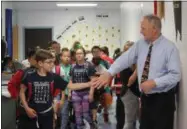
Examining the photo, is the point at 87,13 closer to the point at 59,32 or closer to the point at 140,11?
the point at 59,32

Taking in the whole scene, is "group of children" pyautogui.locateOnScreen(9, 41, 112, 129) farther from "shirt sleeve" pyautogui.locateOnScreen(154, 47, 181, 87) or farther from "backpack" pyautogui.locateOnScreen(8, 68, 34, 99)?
"shirt sleeve" pyautogui.locateOnScreen(154, 47, 181, 87)

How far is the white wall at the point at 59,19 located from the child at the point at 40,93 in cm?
405

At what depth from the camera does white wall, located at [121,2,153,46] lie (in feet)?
18.3

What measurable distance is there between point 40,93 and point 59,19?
5732 millimetres

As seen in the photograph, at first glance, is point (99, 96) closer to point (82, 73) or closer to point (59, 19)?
point (82, 73)

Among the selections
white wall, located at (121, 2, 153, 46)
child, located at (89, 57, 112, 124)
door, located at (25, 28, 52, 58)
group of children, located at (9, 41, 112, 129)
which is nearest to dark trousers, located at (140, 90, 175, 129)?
group of children, located at (9, 41, 112, 129)

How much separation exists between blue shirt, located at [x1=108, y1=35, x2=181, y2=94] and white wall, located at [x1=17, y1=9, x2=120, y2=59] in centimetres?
470

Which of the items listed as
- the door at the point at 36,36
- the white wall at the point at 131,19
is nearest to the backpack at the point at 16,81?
the white wall at the point at 131,19

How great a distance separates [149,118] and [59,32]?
A: 6.46 metres

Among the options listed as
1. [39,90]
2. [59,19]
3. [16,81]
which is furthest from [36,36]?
[39,90]

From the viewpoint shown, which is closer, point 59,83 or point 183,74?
point 183,74

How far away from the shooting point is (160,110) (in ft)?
8.43

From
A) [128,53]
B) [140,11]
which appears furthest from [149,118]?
[140,11]

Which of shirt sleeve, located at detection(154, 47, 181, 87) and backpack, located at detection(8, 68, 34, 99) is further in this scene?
backpack, located at detection(8, 68, 34, 99)
